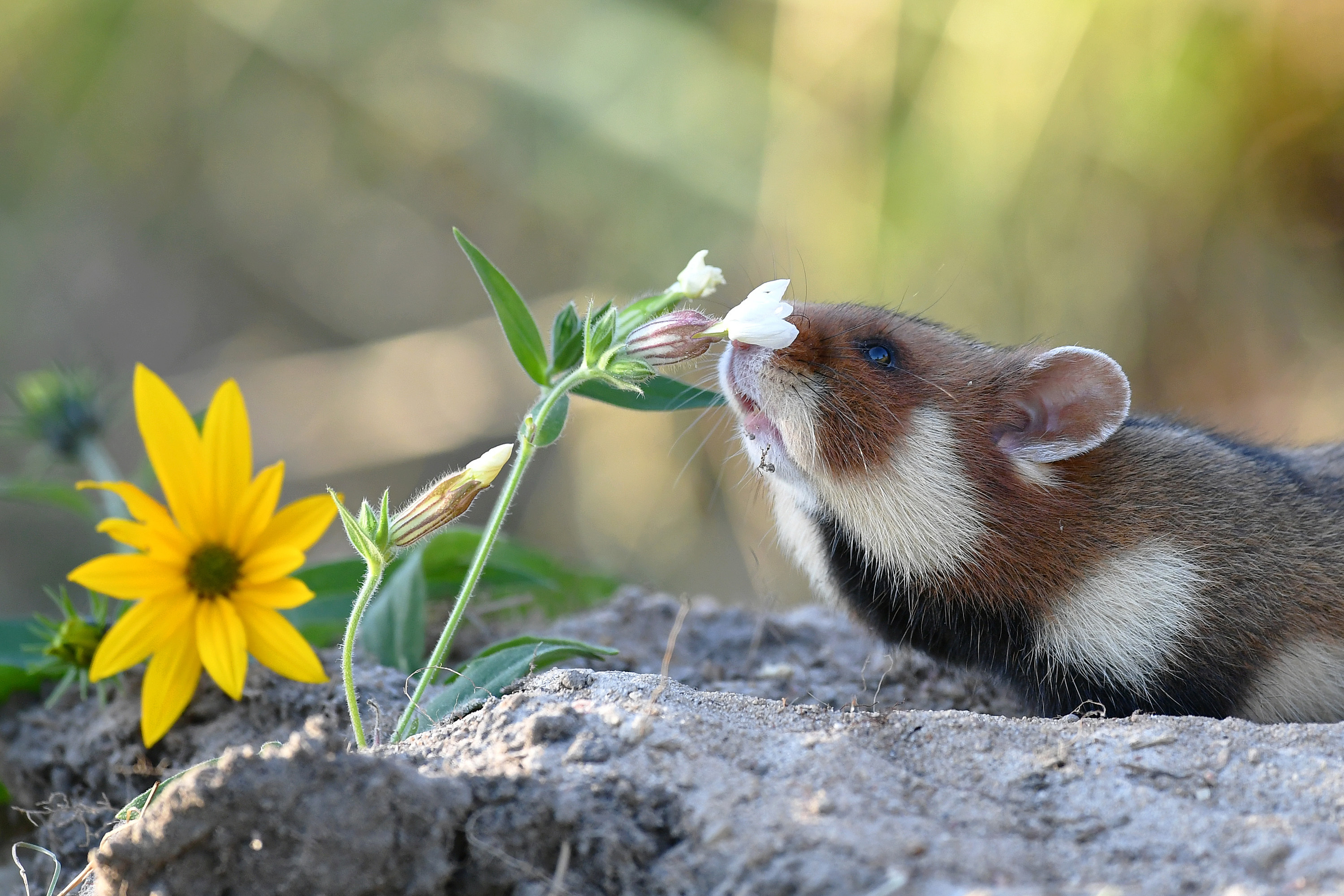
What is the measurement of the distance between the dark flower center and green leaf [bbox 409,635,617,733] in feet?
1.80

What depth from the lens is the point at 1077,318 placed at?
20.8ft

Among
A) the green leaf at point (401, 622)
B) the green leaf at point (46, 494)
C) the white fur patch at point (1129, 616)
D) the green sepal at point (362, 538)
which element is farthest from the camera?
the green leaf at point (46, 494)

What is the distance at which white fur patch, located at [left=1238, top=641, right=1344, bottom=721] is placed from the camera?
271 cm

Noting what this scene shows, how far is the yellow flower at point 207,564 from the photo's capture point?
246cm

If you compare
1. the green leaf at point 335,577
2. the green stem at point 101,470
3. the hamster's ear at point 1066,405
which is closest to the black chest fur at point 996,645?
the hamster's ear at point 1066,405

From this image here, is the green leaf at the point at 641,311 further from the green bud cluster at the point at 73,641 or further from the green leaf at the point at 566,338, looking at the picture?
the green bud cluster at the point at 73,641

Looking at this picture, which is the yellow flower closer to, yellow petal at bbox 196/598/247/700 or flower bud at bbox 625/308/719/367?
yellow petal at bbox 196/598/247/700

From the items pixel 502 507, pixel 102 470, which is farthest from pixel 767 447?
pixel 102 470

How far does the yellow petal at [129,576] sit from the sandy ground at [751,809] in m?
0.66

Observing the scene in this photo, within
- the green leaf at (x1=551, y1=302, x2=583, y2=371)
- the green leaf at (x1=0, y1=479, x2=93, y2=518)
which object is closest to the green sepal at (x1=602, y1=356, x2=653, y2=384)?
the green leaf at (x1=551, y1=302, x2=583, y2=371)

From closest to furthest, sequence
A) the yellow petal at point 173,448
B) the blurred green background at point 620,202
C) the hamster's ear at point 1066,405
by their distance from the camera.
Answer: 1. the yellow petal at point 173,448
2. the hamster's ear at point 1066,405
3. the blurred green background at point 620,202

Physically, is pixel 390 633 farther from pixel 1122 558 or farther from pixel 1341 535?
pixel 1341 535

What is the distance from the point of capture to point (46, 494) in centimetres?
362

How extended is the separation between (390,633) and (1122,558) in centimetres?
211
